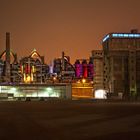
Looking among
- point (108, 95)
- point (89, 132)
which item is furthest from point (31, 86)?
point (89, 132)

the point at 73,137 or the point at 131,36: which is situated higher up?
the point at 131,36

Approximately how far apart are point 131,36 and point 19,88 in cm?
6218

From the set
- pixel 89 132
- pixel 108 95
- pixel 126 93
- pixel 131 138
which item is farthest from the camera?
pixel 126 93

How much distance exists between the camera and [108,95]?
165 metres

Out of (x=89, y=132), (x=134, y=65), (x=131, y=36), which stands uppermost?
(x=131, y=36)

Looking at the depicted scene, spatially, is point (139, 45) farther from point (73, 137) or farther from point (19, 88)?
point (73, 137)

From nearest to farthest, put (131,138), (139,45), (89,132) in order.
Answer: (131,138)
(89,132)
(139,45)

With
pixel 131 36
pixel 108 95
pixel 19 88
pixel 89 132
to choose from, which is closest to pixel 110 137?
pixel 89 132

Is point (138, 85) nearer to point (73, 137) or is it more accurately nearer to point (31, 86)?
point (31, 86)

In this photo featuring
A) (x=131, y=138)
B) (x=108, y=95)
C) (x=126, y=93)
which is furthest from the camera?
(x=126, y=93)

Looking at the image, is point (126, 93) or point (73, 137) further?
point (126, 93)

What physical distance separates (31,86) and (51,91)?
28.7 feet

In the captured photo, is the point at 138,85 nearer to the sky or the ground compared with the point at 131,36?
nearer to the ground

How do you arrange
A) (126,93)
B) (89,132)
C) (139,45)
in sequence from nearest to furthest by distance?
(89,132)
(126,93)
(139,45)
